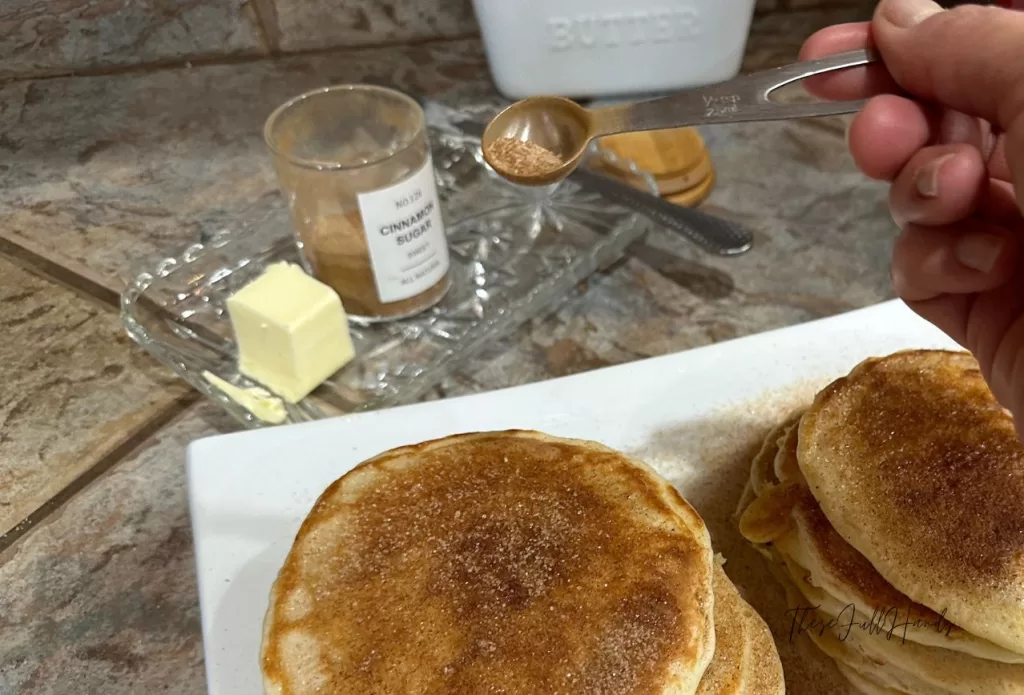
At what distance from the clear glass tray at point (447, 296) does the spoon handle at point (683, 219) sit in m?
0.04

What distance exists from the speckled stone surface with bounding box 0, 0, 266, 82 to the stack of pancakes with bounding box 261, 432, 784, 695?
4.70 ft

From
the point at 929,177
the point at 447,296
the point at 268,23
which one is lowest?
the point at 447,296

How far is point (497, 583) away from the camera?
80 centimetres

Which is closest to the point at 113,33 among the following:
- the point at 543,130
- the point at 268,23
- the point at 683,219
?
the point at 268,23

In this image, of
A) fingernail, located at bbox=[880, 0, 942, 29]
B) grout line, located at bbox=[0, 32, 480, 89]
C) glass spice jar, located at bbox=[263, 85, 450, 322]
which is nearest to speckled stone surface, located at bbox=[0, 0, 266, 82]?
grout line, located at bbox=[0, 32, 480, 89]

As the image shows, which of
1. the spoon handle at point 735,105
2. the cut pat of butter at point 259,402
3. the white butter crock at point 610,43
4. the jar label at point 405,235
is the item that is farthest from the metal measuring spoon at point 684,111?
the white butter crock at point 610,43

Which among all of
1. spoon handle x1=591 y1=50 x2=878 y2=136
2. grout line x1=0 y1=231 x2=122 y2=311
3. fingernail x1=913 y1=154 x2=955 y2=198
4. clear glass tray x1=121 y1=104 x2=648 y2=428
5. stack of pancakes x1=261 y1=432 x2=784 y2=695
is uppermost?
spoon handle x1=591 y1=50 x2=878 y2=136

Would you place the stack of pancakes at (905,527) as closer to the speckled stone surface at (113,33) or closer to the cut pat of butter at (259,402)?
the cut pat of butter at (259,402)

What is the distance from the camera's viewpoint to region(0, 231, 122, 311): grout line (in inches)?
57.7

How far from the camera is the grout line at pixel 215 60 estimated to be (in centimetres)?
198

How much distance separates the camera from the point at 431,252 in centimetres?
138

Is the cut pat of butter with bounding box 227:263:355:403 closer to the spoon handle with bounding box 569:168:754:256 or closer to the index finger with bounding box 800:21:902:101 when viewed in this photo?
the spoon handle with bounding box 569:168:754:256

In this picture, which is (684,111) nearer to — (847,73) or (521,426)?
(847,73)

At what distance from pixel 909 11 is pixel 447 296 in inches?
32.9
